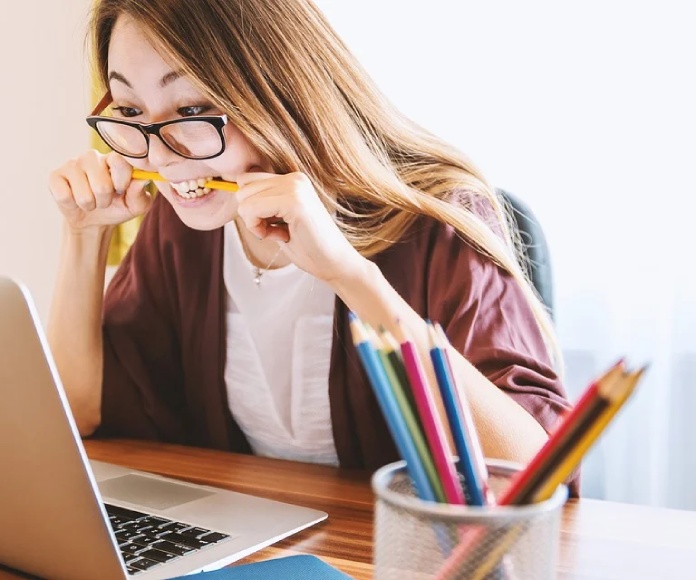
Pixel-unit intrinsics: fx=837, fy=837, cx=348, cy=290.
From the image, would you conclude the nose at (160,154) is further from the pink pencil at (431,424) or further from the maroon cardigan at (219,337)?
the pink pencil at (431,424)

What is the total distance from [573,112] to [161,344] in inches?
38.3

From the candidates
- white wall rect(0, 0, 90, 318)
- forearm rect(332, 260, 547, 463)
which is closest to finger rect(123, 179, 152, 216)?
forearm rect(332, 260, 547, 463)

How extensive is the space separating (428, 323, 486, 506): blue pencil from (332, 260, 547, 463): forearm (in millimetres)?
359

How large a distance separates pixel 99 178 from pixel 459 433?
94 cm

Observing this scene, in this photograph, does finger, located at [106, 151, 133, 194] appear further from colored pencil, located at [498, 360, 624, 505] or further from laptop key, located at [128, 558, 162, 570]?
colored pencil, located at [498, 360, 624, 505]

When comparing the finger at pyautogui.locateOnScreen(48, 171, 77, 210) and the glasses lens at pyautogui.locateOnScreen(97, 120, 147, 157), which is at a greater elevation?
the glasses lens at pyautogui.locateOnScreen(97, 120, 147, 157)

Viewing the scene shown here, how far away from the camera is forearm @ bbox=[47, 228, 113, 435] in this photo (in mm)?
1241

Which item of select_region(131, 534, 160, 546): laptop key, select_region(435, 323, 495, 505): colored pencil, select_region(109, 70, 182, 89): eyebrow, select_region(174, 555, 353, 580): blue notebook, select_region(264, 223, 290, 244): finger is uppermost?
select_region(109, 70, 182, 89): eyebrow

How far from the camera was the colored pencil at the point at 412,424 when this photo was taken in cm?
38

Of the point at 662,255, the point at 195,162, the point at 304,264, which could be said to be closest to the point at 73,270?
the point at 195,162

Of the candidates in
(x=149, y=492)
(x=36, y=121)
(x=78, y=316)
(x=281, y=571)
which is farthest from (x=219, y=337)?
(x=36, y=121)

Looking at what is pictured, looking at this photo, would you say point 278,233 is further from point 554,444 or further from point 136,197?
point 554,444

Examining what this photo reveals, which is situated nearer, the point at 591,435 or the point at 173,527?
the point at 591,435

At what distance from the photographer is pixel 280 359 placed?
1214 millimetres
